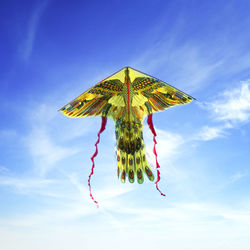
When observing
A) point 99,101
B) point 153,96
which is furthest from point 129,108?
point 99,101

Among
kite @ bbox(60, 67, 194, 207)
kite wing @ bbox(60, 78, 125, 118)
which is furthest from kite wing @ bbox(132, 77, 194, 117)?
kite wing @ bbox(60, 78, 125, 118)

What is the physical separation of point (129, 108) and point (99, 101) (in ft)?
2.85

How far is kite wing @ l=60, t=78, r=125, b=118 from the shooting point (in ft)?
20.2

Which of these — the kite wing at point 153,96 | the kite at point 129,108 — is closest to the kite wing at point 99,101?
the kite at point 129,108

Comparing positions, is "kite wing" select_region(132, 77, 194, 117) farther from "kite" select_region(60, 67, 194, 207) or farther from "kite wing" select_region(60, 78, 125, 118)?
"kite wing" select_region(60, 78, 125, 118)

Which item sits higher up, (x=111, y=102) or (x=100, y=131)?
(x=111, y=102)

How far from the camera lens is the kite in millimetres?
6258

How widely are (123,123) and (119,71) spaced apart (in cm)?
153

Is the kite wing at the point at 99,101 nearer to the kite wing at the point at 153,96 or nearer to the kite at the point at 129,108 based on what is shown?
the kite at the point at 129,108

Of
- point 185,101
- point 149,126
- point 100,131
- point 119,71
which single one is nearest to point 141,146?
point 149,126

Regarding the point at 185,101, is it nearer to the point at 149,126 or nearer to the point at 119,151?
the point at 149,126

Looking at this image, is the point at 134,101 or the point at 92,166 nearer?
the point at 92,166

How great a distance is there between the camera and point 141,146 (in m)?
→ 6.67

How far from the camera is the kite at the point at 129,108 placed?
6258mm
